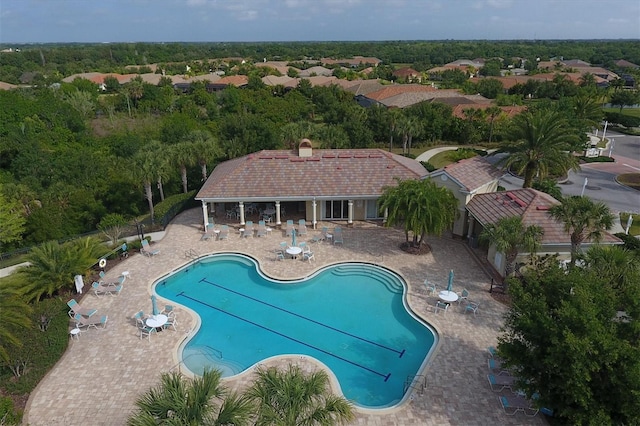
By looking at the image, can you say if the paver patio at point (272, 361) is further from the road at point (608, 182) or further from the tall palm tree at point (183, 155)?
the road at point (608, 182)

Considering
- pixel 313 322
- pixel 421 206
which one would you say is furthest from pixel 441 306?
pixel 313 322

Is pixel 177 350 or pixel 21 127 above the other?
pixel 21 127

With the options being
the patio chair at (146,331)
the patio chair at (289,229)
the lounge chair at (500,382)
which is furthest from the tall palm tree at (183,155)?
the lounge chair at (500,382)

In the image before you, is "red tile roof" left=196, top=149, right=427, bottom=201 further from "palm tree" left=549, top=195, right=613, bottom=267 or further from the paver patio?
"palm tree" left=549, top=195, right=613, bottom=267

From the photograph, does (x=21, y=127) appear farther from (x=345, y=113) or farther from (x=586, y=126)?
(x=586, y=126)

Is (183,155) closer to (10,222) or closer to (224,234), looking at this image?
(224,234)

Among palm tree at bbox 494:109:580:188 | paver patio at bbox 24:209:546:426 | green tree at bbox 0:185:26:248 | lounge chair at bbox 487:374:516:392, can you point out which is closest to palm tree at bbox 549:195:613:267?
paver patio at bbox 24:209:546:426

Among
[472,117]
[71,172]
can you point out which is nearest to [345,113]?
[472,117]
